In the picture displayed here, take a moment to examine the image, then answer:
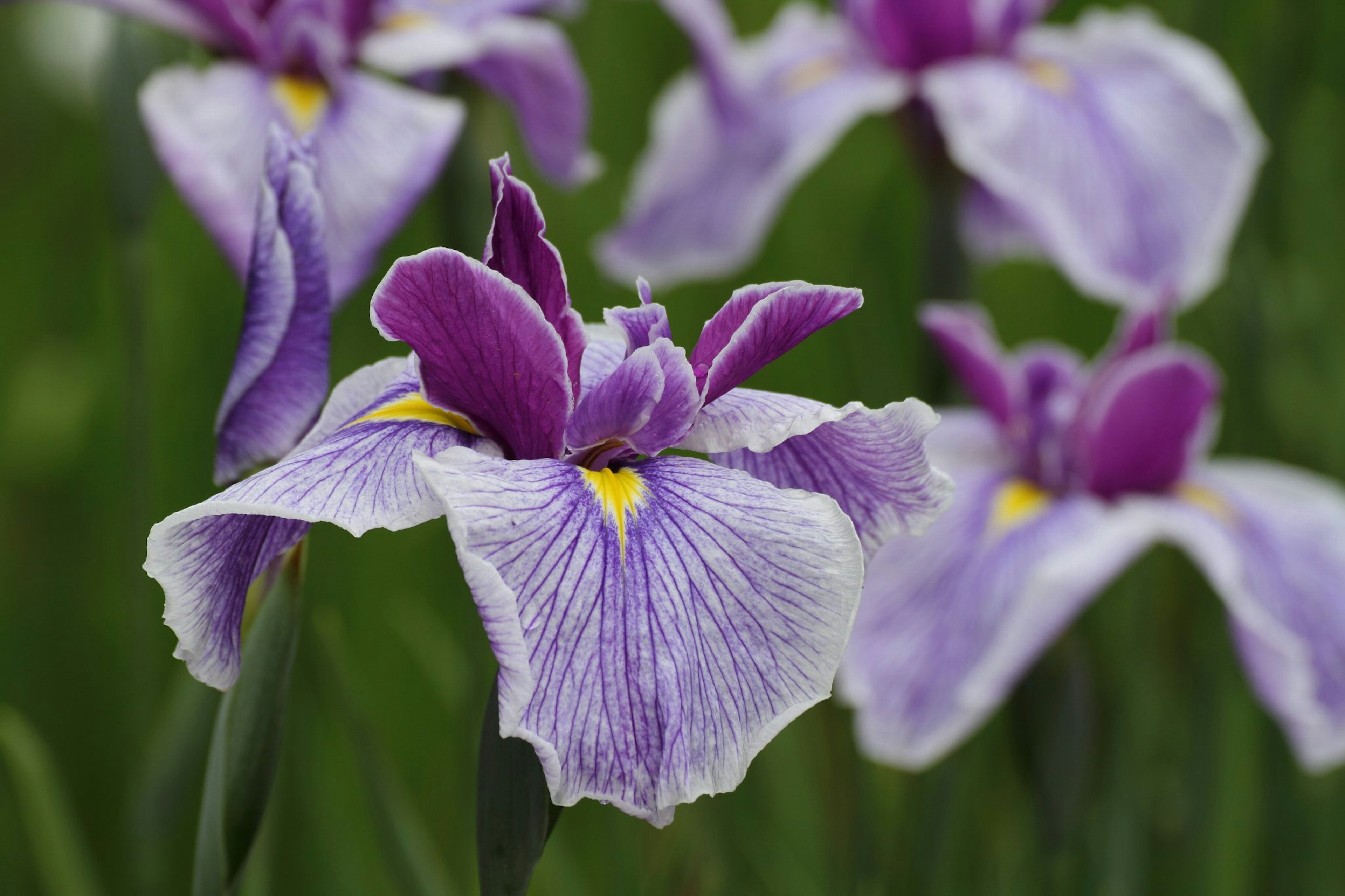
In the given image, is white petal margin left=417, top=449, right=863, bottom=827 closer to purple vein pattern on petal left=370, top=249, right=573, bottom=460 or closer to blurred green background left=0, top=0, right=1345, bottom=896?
purple vein pattern on petal left=370, top=249, right=573, bottom=460

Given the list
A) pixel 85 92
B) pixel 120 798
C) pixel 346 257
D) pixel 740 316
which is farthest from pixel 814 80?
pixel 85 92

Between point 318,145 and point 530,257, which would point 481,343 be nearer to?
point 530,257

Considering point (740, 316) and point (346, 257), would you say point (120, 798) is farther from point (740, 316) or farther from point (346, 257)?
point (740, 316)

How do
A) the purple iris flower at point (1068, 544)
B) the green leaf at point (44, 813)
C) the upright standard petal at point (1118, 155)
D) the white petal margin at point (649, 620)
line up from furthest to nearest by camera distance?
the upright standard petal at point (1118, 155) < the purple iris flower at point (1068, 544) < the green leaf at point (44, 813) < the white petal margin at point (649, 620)

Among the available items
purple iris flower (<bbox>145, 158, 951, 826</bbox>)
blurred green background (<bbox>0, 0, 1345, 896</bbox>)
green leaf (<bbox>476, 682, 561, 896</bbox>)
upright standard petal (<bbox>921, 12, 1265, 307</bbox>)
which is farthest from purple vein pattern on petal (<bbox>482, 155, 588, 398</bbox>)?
upright standard petal (<bbox>921, 12, 1265, 307</bbox>)

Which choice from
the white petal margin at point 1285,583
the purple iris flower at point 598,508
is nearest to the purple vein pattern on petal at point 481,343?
the purple iris flower at point 598,508

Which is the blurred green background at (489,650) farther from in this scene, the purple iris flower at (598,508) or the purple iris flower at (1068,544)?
the purple iris flower at (598,508)
